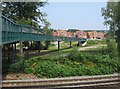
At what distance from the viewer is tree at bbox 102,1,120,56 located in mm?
48513

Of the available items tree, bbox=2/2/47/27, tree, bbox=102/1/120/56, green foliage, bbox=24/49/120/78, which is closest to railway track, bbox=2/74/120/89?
green foliage, bbox=24/49/120/78

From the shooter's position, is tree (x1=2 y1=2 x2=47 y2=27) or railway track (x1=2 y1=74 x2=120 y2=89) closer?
railway track (x1=2 y1=74 x2=120 y2=89)

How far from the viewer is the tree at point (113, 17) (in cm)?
4851

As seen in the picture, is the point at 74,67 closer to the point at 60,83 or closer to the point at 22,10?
the point at 60,83

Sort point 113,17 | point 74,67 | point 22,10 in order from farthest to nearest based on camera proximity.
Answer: point 22,10, point 113,17, point 74,67

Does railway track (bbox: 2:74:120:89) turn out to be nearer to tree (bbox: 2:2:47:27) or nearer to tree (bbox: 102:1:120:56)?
tree (bbox: 102:1:120:56)

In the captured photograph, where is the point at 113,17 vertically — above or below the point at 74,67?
above

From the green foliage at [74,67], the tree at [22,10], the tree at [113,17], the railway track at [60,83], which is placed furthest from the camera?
the tree at [22,10]

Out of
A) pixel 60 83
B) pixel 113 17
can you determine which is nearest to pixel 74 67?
pixel 60 83

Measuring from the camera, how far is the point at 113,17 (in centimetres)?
5312

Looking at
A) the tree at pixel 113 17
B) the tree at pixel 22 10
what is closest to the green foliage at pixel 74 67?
the tree at pixel 113 17

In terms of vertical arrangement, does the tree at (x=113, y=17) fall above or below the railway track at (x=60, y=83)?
above

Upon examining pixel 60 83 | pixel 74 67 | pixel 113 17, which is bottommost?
pixel 74 67

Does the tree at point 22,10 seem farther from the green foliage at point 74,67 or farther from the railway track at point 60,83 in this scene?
the railway track at point 60,83
